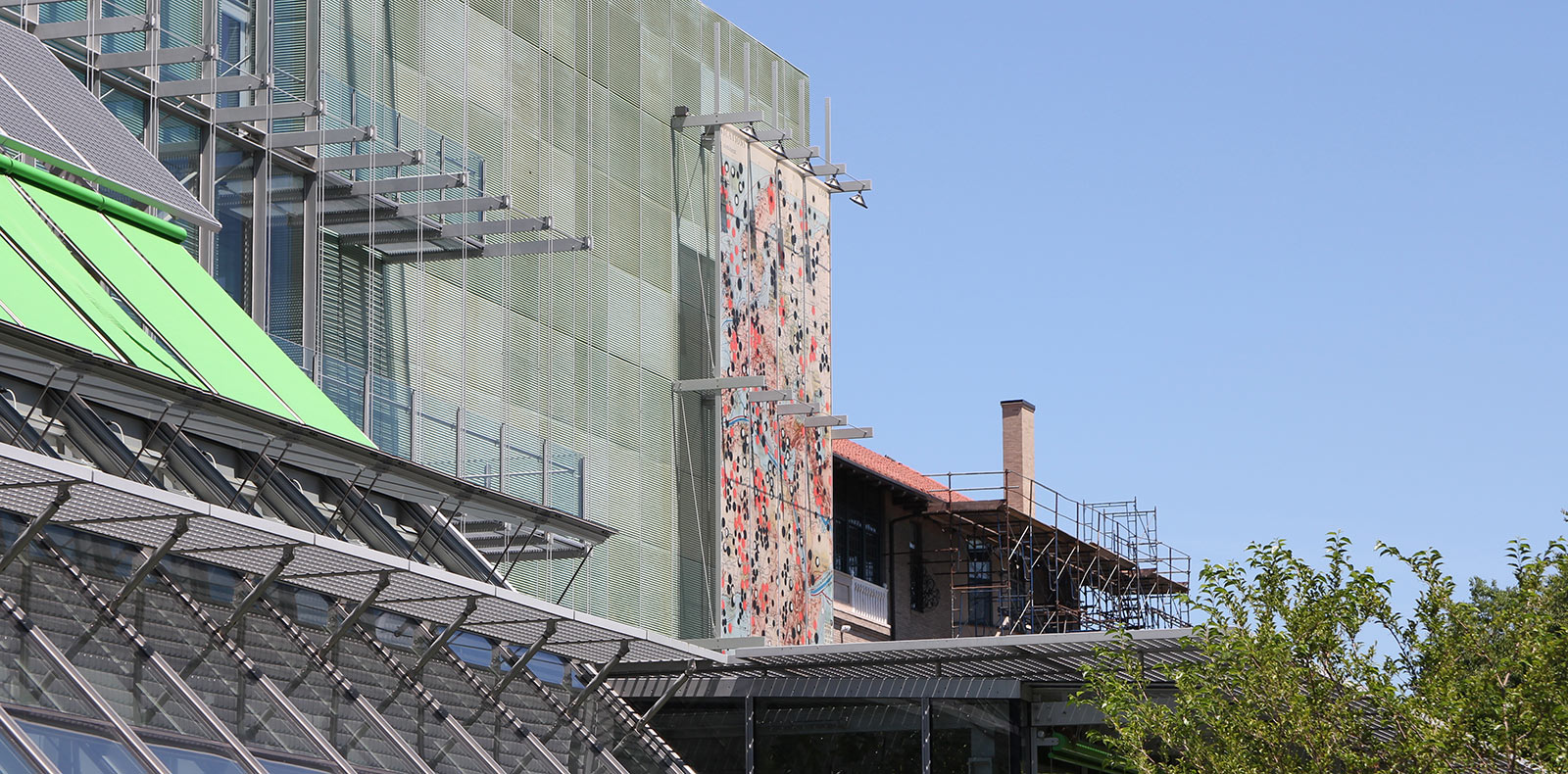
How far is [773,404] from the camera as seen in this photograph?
32.7 m

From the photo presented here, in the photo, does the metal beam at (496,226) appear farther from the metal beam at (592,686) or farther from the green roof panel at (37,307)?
the green roof panel at (37,307)

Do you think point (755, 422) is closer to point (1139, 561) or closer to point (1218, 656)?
point (1218, 656)

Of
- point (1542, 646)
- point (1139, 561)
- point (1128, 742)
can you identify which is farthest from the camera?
point (1139, 561)

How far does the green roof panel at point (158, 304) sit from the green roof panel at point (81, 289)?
0.21m

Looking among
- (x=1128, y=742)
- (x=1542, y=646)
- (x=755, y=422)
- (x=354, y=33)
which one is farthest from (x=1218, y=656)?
(x=755, y=422)

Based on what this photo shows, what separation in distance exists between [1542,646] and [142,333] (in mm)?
10688

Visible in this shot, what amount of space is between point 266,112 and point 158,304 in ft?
16.2

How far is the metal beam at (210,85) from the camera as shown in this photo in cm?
2066

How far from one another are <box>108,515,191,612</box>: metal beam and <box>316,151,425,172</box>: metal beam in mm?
7713

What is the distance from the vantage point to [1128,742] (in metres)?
17.8

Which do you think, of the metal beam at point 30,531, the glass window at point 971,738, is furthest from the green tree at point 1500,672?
the metal beam at point 30,531

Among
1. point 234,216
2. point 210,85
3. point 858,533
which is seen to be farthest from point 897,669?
point 858,533

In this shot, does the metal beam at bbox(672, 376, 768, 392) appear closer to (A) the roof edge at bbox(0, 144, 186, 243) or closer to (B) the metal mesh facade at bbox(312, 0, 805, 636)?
(B) the metal mesh facade at bbox(312, 0, 805, 636)

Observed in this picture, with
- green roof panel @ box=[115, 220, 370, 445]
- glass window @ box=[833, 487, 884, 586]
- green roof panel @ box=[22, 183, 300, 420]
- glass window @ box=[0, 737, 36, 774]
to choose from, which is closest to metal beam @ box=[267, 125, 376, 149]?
green roof panel @ box=[115, 220, 370, 445]
